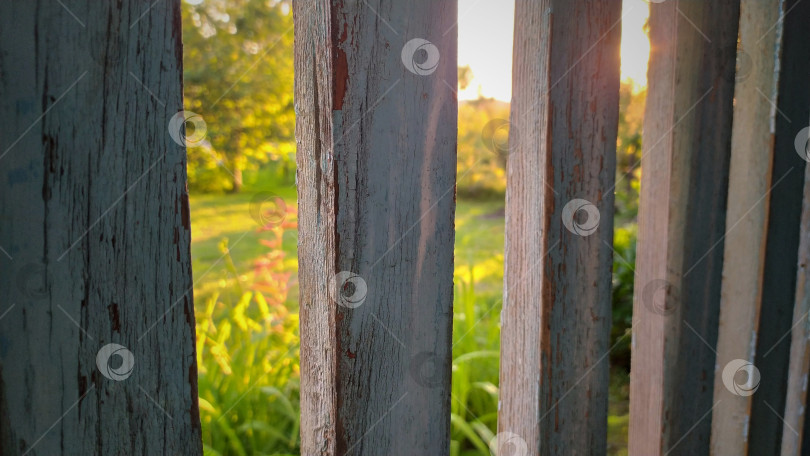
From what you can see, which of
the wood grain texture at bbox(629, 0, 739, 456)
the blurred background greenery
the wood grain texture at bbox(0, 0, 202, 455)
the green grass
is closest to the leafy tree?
the blurred background greenery

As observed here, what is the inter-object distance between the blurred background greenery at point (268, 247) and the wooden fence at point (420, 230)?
74cm

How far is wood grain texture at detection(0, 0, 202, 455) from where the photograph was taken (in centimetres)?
65

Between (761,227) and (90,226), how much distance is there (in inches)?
57.3

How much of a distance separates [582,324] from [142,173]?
0.88 meters

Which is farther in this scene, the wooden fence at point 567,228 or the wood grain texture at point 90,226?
the wooden fence at point 567,228

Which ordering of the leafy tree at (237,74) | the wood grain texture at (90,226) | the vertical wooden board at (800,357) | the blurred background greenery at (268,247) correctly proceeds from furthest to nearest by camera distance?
the leafy tree at (237,74)
the blurred background greenery at (268,247)
the vertical wooden board at (800,357)
the wood grain texture at (90,226)

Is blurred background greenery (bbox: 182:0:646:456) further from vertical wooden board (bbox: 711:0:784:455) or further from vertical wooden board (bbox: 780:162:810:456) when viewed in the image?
vertical wooden board (bbox: 780:162:810:456)

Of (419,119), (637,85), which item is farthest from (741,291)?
(637,85)

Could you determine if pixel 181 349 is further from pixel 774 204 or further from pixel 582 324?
pixel 774 204

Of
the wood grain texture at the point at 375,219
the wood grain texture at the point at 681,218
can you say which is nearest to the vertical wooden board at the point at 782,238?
the wood grain texture at the point at 681,218

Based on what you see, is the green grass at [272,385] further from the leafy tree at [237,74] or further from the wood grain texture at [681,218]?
the leafy tree at [237,74]

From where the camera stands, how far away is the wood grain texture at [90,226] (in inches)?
25.7

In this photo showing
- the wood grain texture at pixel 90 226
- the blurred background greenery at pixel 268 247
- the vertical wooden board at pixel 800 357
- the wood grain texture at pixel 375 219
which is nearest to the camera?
the wood grain texture at pixel 90 226

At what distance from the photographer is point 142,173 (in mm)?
712
